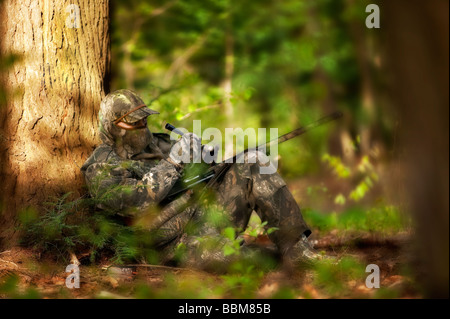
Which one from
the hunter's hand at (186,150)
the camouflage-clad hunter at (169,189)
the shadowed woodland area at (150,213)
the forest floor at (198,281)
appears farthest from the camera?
the hunter's hand at (186,150)

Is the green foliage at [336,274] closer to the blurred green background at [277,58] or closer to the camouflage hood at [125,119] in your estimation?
the camouflage hood at [125,119]

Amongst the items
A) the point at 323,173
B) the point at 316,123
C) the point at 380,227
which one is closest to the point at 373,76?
the point at 323,173

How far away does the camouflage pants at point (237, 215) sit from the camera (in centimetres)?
482

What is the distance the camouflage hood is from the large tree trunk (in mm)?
329

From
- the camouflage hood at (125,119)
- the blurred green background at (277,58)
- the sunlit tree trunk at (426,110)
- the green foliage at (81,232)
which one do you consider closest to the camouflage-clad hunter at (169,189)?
the camouflage hood at (125,119)

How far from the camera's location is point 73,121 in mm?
5148

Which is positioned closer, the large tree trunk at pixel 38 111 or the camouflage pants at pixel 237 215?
the camouflage pants at pixel 237 215

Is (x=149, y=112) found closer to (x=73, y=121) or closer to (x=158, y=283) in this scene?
(x=73, y=121)

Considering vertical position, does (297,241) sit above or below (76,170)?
below

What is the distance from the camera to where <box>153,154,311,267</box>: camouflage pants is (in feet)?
15.8

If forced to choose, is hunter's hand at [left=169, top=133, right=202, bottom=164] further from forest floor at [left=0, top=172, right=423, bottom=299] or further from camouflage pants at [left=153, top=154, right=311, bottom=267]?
forest floor at [left=0, top=172, right=423, bottom=299]

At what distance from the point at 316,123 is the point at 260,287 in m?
1.58

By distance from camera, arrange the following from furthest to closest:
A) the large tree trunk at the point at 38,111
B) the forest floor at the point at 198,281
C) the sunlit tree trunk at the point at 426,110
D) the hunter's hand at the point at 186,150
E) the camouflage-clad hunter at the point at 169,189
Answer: the large tree trunk at the point at 38,111
the hunter's hand at the point at 186,150
the camouflage-clad hunter at the point at 169,189
the forest floor at the point at 198,281
the sunlit tree trunk at the point at 426,110

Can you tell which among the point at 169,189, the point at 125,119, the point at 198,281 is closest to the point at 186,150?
the point at 169,189
